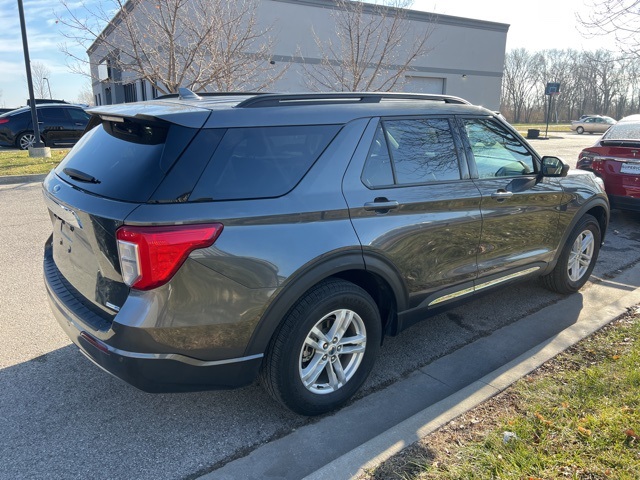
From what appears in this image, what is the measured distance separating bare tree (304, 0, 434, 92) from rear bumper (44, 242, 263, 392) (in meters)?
11.5

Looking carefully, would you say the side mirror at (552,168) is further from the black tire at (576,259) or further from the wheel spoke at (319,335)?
the wheel spoke at (319,335)

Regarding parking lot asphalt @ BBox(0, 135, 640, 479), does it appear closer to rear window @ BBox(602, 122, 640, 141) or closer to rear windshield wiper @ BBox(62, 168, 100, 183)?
rear windshield wiper @ BBox(62, 168, 100, 183)

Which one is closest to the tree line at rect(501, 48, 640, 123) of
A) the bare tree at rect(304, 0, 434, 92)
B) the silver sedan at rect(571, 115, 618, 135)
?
the silver sedan at rect(571, 115, 618, 135)

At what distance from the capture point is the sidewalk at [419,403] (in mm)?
2559

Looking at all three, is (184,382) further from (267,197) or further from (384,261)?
(384,261)

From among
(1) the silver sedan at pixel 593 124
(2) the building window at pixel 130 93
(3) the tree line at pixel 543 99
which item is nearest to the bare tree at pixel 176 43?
(2) the building window at pixel 130 93

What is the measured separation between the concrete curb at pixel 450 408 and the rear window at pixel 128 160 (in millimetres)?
1655

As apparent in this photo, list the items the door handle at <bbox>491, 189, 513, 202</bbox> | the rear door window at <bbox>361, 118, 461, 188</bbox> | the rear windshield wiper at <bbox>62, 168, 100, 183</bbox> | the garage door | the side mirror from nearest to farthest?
the rear windshield wiper at <bbox>62, 168, 100, 183</bbox> < the rear door window at <bbox>361, 118, 461, 188</bbox> < the door handle at <bbox>491, 189, 513, 202</bbox> < the side mirror < the garage door

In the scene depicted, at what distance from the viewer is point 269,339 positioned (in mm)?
2654

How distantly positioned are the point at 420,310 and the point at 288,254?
1.27 m

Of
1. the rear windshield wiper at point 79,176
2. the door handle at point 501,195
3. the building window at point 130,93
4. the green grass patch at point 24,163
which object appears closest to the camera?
the rear windshield wiper at point 79,176

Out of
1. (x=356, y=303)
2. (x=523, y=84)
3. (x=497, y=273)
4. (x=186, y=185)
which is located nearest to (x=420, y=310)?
(x=356, y=303)

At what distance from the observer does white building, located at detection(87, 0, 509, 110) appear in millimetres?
24094

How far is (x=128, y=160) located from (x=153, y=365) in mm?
1063
